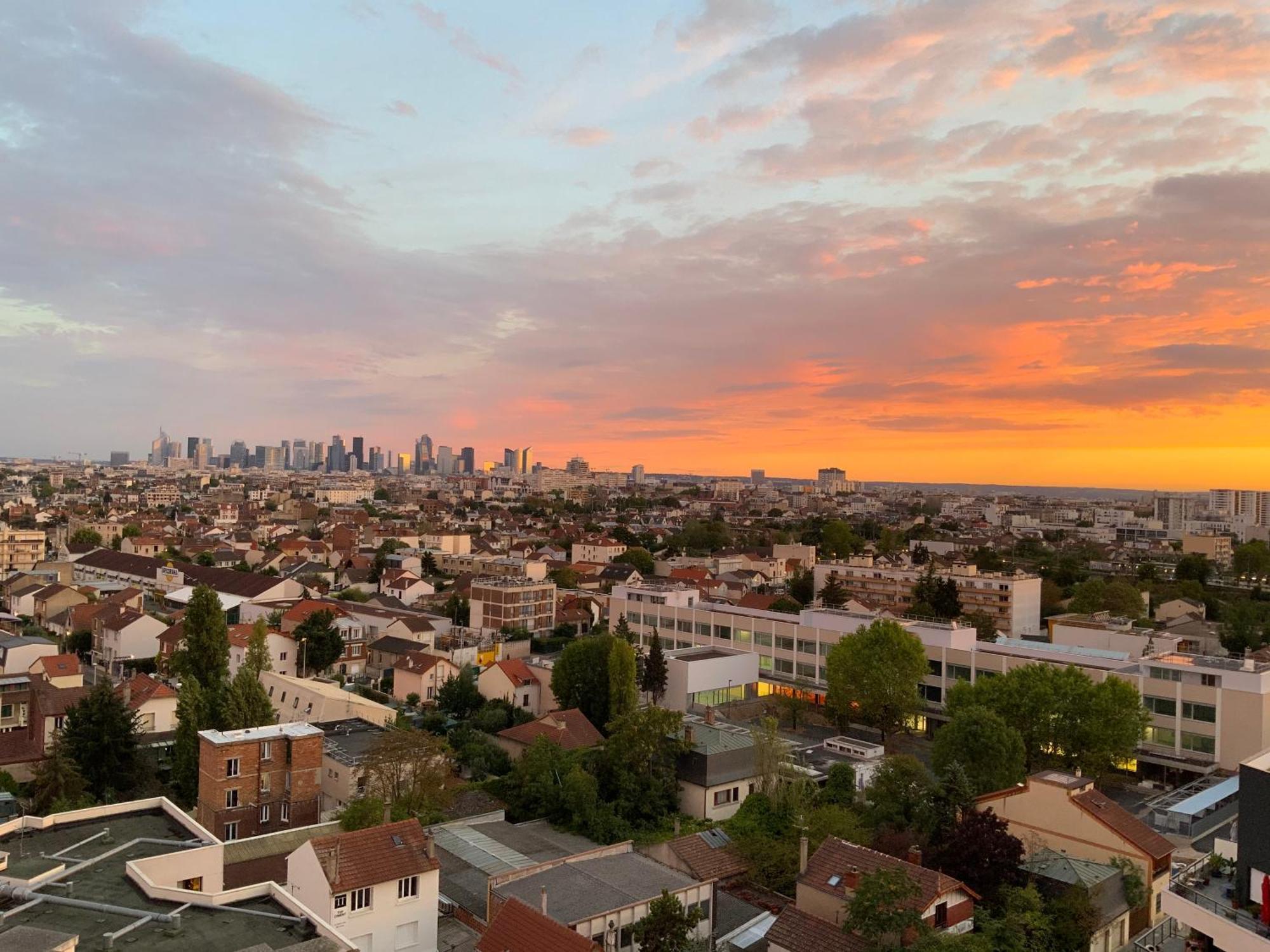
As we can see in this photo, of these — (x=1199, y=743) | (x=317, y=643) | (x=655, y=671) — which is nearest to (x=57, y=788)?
(x=317, y=643)

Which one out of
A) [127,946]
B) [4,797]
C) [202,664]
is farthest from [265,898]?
[202,664]

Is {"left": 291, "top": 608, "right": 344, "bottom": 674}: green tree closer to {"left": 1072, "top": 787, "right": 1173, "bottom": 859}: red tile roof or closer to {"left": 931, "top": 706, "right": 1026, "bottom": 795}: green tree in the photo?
{"left": 931, "top": 706, "right": 1026, "bottom": 795}: green tree

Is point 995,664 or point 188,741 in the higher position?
point 995,664

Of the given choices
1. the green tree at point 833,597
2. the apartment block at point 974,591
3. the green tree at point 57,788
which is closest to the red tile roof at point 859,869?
the green tree at point 57,788

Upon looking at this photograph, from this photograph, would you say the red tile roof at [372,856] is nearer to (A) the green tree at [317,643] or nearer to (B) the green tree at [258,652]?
(B) the green tree at [258,652]

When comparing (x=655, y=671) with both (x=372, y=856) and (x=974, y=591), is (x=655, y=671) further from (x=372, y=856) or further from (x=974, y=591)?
(x=974, y=591)

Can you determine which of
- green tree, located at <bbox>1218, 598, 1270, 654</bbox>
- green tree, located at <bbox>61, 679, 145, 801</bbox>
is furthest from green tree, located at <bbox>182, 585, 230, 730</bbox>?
green tree, located at <bbox>1218, 598, 1270, 654</bbox>

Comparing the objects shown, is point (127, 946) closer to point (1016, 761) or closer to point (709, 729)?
point (709, 729)
